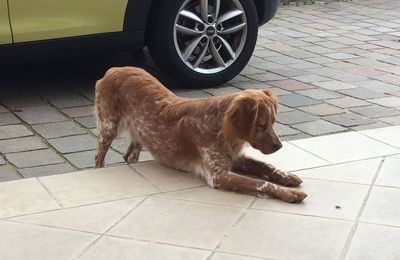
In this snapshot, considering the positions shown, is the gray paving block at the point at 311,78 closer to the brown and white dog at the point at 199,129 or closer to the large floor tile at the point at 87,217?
the brown and white dog at the point at 199,129

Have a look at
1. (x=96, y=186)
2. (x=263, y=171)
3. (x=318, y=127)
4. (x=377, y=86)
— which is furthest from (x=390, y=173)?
(x=377, y=86)

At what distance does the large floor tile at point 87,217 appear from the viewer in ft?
11.8

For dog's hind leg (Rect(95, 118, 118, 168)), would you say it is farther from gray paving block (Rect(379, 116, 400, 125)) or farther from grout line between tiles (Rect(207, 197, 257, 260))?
gray paving block (Rect(379, 116, 400, 125))

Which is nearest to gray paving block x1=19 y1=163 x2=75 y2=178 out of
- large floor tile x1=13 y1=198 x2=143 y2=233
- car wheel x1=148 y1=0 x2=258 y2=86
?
large floor tile x1=13 y1=198 x2=143 y2=233

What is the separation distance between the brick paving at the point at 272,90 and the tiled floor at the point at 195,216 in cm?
62

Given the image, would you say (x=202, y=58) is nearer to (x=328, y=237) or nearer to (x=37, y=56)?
(x=37, y=56)

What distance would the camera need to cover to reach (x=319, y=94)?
255 inches

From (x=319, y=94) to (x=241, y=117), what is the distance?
8.99 feet

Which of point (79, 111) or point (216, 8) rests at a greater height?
point (216, 8)

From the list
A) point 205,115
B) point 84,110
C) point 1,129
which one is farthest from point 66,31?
point 205,115

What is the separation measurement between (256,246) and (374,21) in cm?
794

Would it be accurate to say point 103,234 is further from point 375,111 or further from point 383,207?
point 375,111

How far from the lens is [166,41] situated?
6.28m

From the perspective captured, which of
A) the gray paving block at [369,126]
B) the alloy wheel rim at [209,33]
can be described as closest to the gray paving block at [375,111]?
the gray paving block at [369,126]
